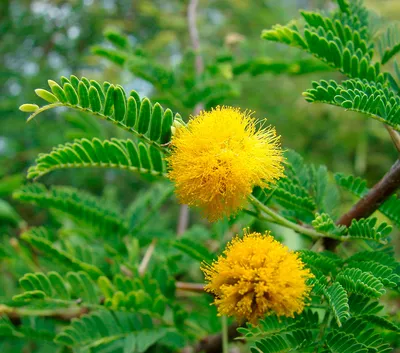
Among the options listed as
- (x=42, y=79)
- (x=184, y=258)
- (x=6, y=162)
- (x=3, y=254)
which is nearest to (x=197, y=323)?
(x=184, y=258)

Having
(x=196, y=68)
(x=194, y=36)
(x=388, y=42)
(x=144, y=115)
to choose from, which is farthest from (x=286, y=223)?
(x=194, y=36)

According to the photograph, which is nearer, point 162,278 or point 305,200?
point 305,200

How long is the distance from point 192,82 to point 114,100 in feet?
3.04

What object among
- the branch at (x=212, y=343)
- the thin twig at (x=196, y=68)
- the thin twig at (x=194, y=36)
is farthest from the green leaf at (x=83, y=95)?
the thin twig at (x=194, y=36)

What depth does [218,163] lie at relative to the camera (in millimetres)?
791

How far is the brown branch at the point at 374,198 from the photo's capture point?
3.11ft

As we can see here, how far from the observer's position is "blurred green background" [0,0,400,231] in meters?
3.35

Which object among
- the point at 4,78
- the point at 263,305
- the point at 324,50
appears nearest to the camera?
the point at 263,305

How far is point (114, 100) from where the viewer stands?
0.92 meters

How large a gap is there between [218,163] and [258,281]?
0.71 feet

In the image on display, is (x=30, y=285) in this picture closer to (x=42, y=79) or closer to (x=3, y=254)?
(x=3, y=254)

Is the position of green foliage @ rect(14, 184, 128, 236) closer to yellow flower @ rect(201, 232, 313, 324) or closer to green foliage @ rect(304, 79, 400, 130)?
yellow flower @ rect(201, 232, 313, 324)

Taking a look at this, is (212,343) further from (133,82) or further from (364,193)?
(133,82)

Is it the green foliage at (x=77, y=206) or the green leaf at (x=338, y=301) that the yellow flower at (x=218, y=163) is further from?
the green foliage at (x=77, y=206)
